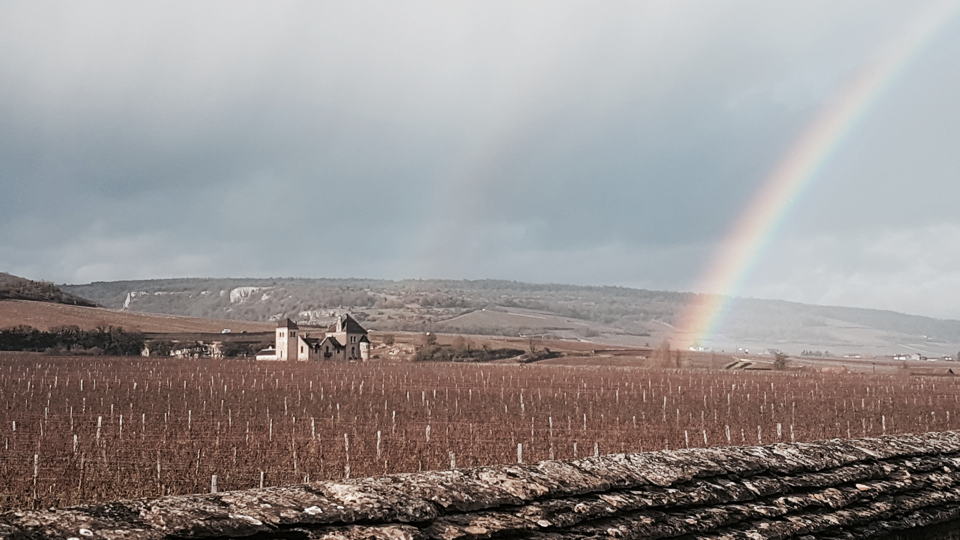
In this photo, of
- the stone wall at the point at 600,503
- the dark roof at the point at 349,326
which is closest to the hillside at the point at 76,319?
the dark roof at the point at 349,326

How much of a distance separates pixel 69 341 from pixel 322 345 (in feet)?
101

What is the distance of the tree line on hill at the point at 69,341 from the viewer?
112438 mm

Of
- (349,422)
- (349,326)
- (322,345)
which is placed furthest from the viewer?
(349,326)

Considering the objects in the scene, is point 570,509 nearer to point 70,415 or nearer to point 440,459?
point 440,459

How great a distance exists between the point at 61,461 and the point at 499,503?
21790mm

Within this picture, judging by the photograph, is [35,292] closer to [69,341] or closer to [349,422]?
[69,341]

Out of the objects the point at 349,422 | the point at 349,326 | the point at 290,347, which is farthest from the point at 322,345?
the point at 349,422

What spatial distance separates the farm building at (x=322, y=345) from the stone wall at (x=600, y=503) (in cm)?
11432

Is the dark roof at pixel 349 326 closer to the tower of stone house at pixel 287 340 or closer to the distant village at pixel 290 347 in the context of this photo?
the distant village at pixel 290 347

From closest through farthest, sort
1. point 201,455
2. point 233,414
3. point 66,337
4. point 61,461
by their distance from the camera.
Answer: point 61,461, point 201,455, point 233,414, point 66,337

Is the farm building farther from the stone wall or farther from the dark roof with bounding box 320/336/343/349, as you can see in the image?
the stone wall

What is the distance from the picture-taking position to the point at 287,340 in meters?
123

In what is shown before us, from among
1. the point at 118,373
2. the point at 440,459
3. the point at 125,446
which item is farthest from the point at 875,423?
the point at 118,373

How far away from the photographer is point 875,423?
40531 millimetres
